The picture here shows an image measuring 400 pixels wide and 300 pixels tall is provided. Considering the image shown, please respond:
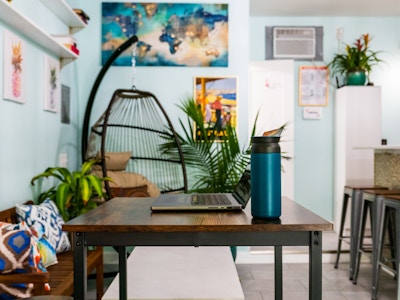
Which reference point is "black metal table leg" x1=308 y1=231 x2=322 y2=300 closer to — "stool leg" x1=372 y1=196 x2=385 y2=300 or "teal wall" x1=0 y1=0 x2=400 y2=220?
"teal wall" x1=0 y1=0 x2=400 y2=220

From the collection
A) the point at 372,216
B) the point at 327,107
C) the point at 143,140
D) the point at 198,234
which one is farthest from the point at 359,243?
the point at 198,234

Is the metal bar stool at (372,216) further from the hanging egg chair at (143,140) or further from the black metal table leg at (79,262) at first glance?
the black metal table leg at (79,262)

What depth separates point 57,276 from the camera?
273 cm

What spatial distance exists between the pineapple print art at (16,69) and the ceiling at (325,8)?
331 cm

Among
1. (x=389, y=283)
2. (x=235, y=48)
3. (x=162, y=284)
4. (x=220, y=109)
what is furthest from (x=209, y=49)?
(x=162, y=284)

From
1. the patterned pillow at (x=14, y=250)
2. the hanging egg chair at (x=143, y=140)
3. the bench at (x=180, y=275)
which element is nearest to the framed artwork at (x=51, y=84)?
the hanging egg chair at (x=143, y=140)

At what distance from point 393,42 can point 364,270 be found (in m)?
3.26

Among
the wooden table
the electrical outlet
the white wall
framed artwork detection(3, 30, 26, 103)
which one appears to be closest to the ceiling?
the white wall

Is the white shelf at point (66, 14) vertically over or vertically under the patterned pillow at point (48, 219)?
over

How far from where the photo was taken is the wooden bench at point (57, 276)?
2.06 metres

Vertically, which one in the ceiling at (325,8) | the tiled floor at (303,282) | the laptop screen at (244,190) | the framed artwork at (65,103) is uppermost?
the ceiling at (325,8)

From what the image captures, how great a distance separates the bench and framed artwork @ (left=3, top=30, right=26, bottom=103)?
48.8 inches

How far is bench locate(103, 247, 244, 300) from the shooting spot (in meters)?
2.15

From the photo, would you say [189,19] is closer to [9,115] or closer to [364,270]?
[9,115]
